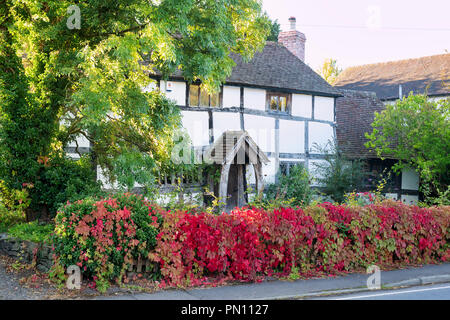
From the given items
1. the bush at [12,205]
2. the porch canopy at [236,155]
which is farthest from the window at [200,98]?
the bush at [12,205]

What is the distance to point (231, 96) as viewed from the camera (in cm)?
1925

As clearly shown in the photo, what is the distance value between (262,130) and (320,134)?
355 cm

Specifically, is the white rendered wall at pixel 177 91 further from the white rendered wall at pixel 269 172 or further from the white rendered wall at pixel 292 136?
the white rendered wall at pixel 292 136

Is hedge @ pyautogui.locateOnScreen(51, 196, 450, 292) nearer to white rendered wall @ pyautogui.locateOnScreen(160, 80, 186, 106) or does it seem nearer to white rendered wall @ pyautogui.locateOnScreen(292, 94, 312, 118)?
white rendered wall @ pyautogui.locateOnScreen(160, 80, 186, 106)

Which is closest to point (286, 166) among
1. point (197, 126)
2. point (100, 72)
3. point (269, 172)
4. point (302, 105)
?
point (269, 172)

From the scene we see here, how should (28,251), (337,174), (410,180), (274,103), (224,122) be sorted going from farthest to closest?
(410,180) < (274,103) < (337,174) < (224,122) < (28,251)

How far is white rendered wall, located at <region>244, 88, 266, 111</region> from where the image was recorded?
19703mm

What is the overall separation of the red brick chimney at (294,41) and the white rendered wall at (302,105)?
5.08 m

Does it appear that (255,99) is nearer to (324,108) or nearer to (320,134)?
(320,134)

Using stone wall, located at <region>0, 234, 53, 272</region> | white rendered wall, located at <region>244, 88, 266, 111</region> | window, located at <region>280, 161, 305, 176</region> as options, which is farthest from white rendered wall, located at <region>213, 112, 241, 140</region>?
stone wall, located at <region>0, 234, 53, 272</region>

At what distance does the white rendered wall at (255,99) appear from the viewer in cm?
1970

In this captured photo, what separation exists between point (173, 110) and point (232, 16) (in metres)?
3.35

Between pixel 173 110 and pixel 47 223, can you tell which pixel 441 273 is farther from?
pixel 47 223

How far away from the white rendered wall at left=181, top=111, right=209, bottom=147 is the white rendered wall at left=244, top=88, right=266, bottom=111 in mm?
2261
